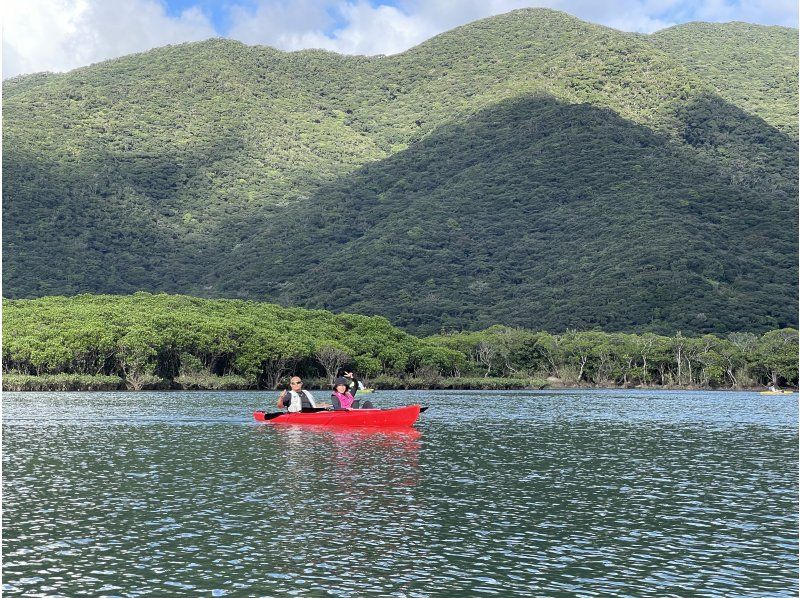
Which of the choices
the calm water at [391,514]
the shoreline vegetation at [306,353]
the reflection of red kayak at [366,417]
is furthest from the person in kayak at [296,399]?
the shoreline vegetation at [306,353]

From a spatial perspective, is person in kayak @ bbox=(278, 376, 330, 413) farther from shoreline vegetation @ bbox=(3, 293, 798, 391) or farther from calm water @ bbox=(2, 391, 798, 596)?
shoreline vegetation @ bbox=(3, 293, 798, 391)

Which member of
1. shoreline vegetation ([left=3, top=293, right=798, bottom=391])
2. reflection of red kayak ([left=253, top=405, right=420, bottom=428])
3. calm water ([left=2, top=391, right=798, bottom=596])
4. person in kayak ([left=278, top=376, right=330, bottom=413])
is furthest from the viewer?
shoreline vegetation ([left=3, top=293, right=798, bottom=391])

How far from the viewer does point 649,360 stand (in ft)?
552

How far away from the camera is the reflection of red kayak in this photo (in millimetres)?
58656

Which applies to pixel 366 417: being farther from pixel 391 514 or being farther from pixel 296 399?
pixel 391 514

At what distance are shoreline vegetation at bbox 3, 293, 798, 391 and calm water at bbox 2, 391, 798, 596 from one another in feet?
221

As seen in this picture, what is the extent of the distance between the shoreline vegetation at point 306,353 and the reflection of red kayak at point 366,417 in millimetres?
64657

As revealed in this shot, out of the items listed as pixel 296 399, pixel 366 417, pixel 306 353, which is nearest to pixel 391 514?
pixel 366 417

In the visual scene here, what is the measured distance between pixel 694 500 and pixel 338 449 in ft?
65.0

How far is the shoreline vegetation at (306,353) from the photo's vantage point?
403ft

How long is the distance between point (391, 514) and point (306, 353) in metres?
104

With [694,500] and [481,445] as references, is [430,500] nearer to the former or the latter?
[694,500]

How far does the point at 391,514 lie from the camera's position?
29938 mm

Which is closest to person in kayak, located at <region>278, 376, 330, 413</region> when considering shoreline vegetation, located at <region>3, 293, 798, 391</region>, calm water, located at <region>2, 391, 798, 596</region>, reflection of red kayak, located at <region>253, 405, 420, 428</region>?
reflection of red kayak, located at <region>253, 405, 420, 428</region>
